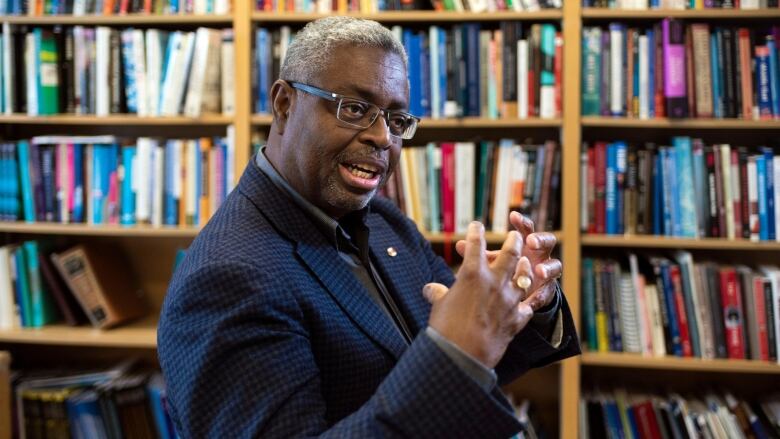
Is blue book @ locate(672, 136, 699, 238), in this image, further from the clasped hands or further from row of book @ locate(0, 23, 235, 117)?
the clasped hands

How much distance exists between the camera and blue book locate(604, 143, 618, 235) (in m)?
→ 2.27

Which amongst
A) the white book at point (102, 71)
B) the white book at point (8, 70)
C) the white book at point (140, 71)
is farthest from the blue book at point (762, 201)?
the white book at point (8, 70)

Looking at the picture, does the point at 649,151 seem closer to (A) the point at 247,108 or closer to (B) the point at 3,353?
(A) the point at 247,108

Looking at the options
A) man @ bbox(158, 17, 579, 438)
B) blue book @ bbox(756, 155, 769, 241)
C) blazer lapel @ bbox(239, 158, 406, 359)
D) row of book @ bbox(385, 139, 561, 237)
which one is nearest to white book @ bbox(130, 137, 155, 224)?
row of book @ bbox(385, 139, 561, 237)

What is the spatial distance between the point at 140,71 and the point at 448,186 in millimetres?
1109

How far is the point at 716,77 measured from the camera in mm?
2225

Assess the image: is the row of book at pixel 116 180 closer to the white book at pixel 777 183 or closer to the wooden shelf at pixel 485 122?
the wooden shelf at pixel 485 122

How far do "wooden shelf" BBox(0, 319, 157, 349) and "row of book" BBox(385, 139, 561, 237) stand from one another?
38.8 inches

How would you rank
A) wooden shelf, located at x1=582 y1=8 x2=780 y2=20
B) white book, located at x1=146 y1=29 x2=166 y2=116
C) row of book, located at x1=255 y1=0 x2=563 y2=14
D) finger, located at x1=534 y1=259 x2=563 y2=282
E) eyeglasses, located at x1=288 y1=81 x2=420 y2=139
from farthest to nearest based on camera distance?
white book, located at x1=146 y1=29 x2=166 y2=116
row of book, located at x1=255 y1=0 x2=563 y2=14
wooden shelf, located at x1=582 y1=8 x2=780 y2=20
eyeglasses, located at x1=288 y1=81 x2=420 y2=139
finger, located at x1=534 y1=259 x2=563 y2=282

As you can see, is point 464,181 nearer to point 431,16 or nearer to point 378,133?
point 431,16

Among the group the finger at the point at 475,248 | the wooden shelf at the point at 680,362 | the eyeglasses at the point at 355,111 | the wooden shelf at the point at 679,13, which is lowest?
the wooden shelf at the point at 680,362

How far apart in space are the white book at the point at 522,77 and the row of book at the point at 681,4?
24 centimetres

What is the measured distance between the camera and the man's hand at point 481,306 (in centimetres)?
81

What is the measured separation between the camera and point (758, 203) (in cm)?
222
